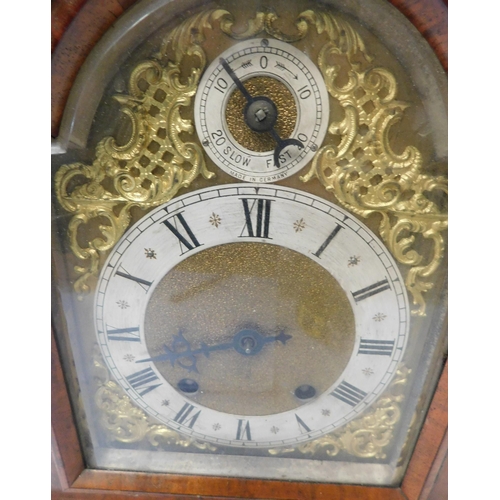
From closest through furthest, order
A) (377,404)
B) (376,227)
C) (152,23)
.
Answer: (152,23), (376,227), (377,404)

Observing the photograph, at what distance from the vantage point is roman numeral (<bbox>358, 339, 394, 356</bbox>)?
860 millimetres

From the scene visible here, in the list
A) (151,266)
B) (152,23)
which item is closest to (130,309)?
(151,266)

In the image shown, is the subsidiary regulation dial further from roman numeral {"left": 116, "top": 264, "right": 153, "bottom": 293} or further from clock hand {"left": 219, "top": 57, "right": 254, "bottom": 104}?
roman numeral {"left": 116, "top": 264, "right": 153, "bottom": 293}

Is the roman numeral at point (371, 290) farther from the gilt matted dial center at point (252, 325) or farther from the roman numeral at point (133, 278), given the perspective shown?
the roman numeral at point (133, 278)

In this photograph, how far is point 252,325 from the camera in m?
0.86

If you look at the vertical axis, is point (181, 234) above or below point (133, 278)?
above

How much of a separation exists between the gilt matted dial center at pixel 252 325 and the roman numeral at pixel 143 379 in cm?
3

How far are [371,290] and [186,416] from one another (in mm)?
498

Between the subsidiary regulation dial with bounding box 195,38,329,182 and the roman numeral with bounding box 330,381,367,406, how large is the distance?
47cm

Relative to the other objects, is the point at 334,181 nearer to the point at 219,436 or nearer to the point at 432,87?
the point at 432,87

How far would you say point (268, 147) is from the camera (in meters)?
0.75

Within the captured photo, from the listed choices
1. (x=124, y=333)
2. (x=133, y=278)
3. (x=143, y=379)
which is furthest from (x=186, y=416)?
(x=133, y=278)

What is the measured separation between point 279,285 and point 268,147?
0.28 m

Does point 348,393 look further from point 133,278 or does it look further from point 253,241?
point 133,278
